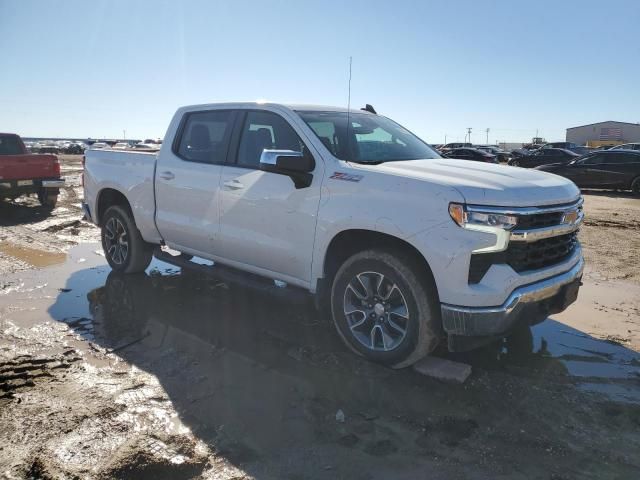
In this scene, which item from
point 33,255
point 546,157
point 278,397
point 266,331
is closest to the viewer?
point 278,397

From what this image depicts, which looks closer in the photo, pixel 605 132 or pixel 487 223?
pixel 487 223

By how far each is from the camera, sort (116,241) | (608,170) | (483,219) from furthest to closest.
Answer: (608,170) < (116,241) < (483,219)

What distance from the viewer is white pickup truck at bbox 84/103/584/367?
3.29 metres

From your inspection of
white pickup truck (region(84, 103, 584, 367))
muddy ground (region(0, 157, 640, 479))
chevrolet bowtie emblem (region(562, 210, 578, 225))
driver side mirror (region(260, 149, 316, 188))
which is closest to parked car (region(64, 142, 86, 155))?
muddy ground (region(0, 157, 640, 479))

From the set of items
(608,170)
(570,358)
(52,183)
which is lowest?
(570,358)

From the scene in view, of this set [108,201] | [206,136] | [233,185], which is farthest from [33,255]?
[233,185]

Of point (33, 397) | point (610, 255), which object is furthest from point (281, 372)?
point (610, 255)

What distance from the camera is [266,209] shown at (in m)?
4.35

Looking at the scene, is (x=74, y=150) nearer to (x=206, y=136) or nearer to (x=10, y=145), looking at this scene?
(x=10, y=145)

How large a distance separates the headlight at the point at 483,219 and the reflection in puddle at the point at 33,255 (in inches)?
234

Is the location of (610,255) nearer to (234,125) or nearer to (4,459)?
(234,125)

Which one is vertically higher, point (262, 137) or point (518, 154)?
point (518, 154)

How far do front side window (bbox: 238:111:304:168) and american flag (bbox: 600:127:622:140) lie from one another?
91717 millimetres

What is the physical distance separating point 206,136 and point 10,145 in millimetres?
8947
